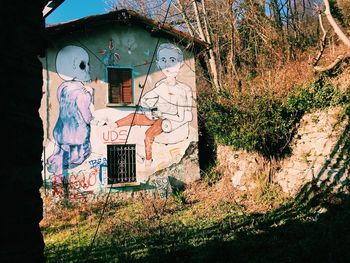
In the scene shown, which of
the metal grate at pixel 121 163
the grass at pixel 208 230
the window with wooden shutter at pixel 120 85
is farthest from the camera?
the window with wooden shutter at pixel 120 85

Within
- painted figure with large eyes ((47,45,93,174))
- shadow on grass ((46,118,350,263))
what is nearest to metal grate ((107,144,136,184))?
painted figure with large eyes ((47,45,93,174))

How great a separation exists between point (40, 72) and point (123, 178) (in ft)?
30.9

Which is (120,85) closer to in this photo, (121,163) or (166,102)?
(166,102)

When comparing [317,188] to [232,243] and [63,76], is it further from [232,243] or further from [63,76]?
[63,76]

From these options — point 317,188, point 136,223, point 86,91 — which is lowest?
point 136,223

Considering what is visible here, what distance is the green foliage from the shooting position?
827cm

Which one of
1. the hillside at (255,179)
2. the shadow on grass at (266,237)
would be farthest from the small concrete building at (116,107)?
the shadow on grass at (266,237)

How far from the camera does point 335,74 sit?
27.0 ft

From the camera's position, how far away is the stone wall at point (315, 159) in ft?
24.3

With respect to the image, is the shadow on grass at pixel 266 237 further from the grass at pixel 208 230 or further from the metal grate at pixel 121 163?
the metal grate at pixel 121 163

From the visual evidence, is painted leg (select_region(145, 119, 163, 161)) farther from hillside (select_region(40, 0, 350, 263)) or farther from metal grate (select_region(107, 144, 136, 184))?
hillside (select_region(40, 0, 350, 263))

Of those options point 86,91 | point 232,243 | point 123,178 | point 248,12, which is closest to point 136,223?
point 232,243

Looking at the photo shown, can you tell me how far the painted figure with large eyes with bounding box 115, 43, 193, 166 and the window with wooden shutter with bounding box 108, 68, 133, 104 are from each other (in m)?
0.60

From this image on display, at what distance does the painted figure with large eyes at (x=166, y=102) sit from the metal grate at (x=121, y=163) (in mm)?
546
